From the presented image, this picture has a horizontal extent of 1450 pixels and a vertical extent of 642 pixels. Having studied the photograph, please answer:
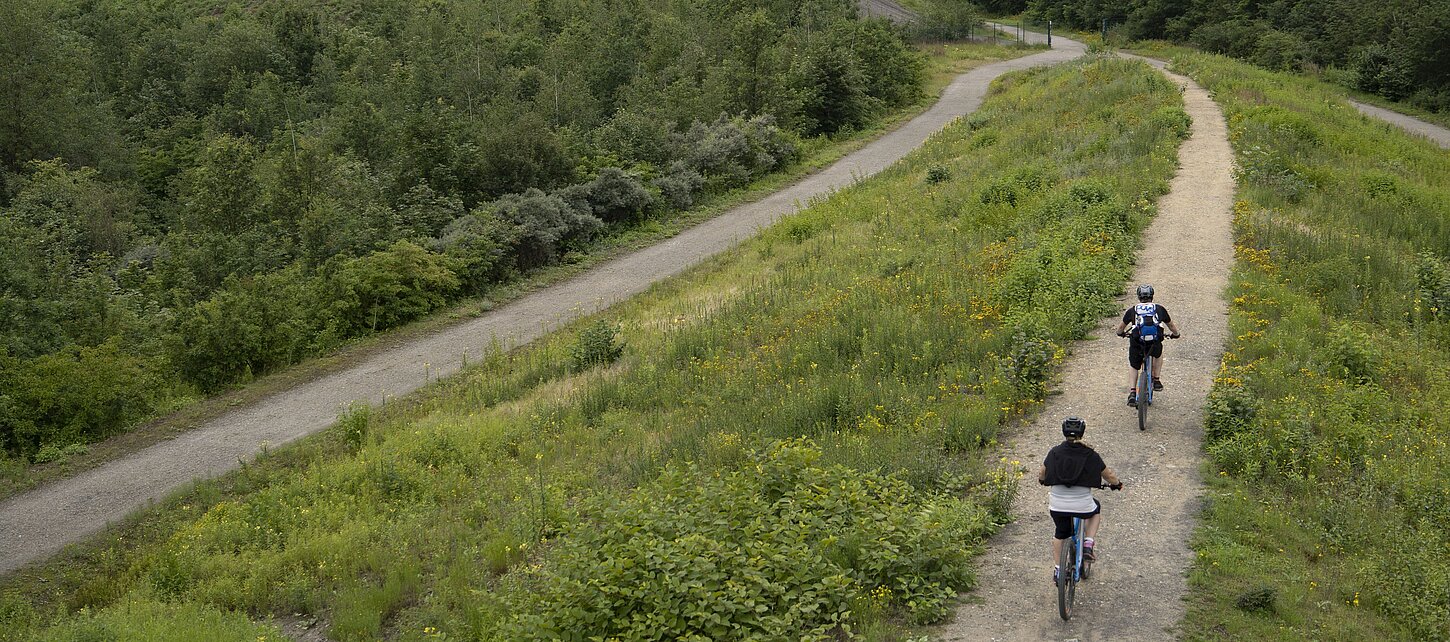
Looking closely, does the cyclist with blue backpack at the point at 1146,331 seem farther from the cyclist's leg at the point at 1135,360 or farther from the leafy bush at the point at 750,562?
the leafy bush at the point at 750,562

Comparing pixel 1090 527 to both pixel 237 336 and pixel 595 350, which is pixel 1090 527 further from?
pixel 237 336

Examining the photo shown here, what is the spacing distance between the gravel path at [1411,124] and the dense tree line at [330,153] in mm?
16745

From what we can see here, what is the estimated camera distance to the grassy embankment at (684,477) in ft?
27.0

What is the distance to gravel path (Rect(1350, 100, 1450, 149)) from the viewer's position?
32.0m

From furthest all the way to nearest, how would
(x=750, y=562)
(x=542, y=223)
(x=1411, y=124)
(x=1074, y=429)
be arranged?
(x=1411, y=124), (x=542, y=223), (x=750, y=562), (x=1074, y=429)

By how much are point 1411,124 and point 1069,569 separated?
115 ft

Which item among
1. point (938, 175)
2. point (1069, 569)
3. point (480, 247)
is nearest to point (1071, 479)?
point (1069, 569)

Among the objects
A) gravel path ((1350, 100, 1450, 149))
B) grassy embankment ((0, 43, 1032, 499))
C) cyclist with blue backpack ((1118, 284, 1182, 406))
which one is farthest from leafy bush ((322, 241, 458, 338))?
gravel path ((1350, 100, 1450, 149))

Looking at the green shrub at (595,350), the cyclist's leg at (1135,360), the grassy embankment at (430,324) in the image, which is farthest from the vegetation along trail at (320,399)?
the cyclist's leg at (1135,360)

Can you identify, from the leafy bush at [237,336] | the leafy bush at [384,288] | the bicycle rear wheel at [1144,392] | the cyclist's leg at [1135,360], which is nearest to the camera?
the bicycle rear wheel at [1144,392]

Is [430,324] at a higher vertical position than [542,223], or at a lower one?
lower

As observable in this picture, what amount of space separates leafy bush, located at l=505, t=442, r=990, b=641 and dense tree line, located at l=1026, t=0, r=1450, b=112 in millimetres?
37731

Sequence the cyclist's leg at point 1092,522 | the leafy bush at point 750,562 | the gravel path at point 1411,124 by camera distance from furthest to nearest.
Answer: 1. the gravel path at point 1411,124
2. the cyclist's leg at point 1092,522
3. the leafy bush at point 750,562

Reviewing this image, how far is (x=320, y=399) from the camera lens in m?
16.3
